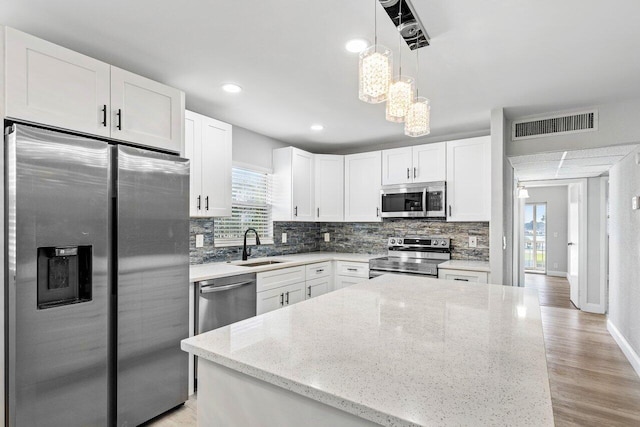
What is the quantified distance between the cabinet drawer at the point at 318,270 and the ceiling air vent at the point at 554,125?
7.93 feet

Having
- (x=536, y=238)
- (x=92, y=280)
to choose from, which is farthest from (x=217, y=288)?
(x=536, y=238)

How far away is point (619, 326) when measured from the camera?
379 centimetres

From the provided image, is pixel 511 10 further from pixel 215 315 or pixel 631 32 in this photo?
pixel 215 315

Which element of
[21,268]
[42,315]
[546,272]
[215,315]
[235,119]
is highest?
[235,119]

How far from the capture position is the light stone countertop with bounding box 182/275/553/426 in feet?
2.60

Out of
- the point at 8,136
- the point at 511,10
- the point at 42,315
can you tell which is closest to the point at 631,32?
the point at 511,10

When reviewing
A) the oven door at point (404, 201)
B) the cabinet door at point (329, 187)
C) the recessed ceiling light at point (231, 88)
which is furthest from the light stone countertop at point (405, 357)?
the cabinet door at point (329, 187)

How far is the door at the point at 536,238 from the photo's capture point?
337 inches

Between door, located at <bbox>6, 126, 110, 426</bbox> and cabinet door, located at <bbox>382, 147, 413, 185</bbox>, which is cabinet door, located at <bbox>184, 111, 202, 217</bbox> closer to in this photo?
door, located at <bbox>6, 126, 110, 426</bbox>

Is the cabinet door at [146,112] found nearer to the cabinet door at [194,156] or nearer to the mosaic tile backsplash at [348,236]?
the cabinet door at [194,156]

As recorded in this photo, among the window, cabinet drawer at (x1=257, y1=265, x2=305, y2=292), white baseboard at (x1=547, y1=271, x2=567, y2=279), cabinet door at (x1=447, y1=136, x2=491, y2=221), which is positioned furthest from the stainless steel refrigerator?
white baseboard at (x1=547, y1=271, x2=567, y2=279)

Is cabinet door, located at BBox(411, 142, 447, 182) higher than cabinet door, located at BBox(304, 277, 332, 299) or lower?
higher

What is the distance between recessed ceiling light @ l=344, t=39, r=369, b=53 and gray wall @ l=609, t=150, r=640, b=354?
9.00 feet

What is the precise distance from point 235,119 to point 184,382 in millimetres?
2444
